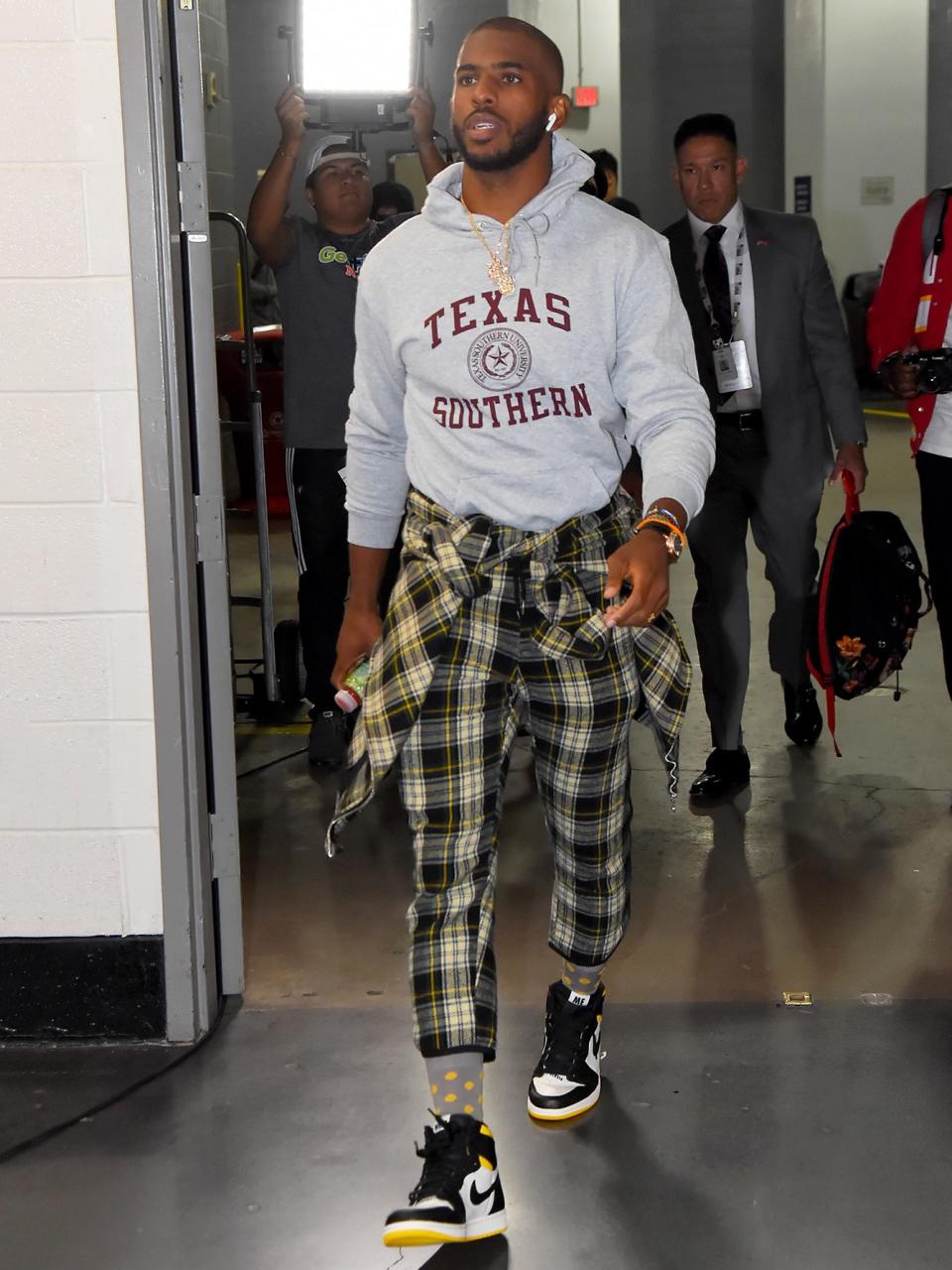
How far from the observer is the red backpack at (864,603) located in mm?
3959

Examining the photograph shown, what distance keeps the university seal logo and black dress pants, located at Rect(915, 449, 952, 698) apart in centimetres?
183

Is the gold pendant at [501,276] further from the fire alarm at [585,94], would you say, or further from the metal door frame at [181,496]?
the fire alarm at [585,94]

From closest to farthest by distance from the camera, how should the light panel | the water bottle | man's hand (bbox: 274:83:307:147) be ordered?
1. the water bottle
2. man's hand (bbox: 274:83:307:147)
3. the light panel

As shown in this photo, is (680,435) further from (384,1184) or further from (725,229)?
(725,229)

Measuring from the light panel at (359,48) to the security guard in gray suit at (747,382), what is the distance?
0.87m

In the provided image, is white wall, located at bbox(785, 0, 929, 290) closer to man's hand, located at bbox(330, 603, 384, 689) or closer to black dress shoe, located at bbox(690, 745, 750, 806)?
black dress shoe, located at bbox(690, 745, 750, 806)

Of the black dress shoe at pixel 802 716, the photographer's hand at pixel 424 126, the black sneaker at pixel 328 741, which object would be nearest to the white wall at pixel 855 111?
the black dress shoe at pixel 802 716

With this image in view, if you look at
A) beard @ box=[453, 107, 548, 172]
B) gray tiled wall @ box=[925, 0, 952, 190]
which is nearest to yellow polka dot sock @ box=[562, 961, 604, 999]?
beard @ box=[453, 107, 548, 172]

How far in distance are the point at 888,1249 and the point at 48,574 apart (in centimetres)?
173

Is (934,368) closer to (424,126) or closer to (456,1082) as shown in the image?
(424,126)

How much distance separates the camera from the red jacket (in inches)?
148

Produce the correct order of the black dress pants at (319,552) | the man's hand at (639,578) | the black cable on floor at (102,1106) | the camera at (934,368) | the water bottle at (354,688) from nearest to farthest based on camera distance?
the man's hand at (639,578)
the water bottle at (354,688)
the black cable on floor at (102,1106)
the camera at (934,368)
the black dress pants at (319,552)

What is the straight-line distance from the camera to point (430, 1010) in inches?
87.9

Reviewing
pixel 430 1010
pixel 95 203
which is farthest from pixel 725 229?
pixel 430 1010
